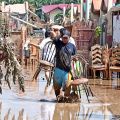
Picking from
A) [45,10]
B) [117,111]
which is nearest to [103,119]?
[117,111]

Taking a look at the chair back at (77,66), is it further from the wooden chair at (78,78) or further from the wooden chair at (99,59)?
the wooden chair at (99,59)

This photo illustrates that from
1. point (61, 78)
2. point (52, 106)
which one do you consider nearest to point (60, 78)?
point (61, 78)

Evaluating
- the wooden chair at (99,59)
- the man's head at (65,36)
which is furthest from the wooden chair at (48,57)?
the wooden chair at (99,59)

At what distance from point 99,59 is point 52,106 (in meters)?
7.60

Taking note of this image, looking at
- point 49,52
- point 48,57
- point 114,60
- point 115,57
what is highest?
point 49,52

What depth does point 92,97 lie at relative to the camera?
1269cm

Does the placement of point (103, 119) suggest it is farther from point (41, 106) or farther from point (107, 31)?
point (107, 31)

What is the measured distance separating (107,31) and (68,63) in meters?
16.6

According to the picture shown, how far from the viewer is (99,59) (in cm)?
1834

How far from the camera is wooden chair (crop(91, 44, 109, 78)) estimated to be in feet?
59.0

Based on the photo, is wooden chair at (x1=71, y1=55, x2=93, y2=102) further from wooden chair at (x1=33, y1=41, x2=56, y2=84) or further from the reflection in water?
wooden chair at (x1=33, y1=41, x2=56, y2=84)

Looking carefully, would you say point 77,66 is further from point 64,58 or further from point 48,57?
point 48,57

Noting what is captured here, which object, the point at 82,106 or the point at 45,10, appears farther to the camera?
the point at 45,10

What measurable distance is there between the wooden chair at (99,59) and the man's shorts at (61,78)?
6.38 meters
